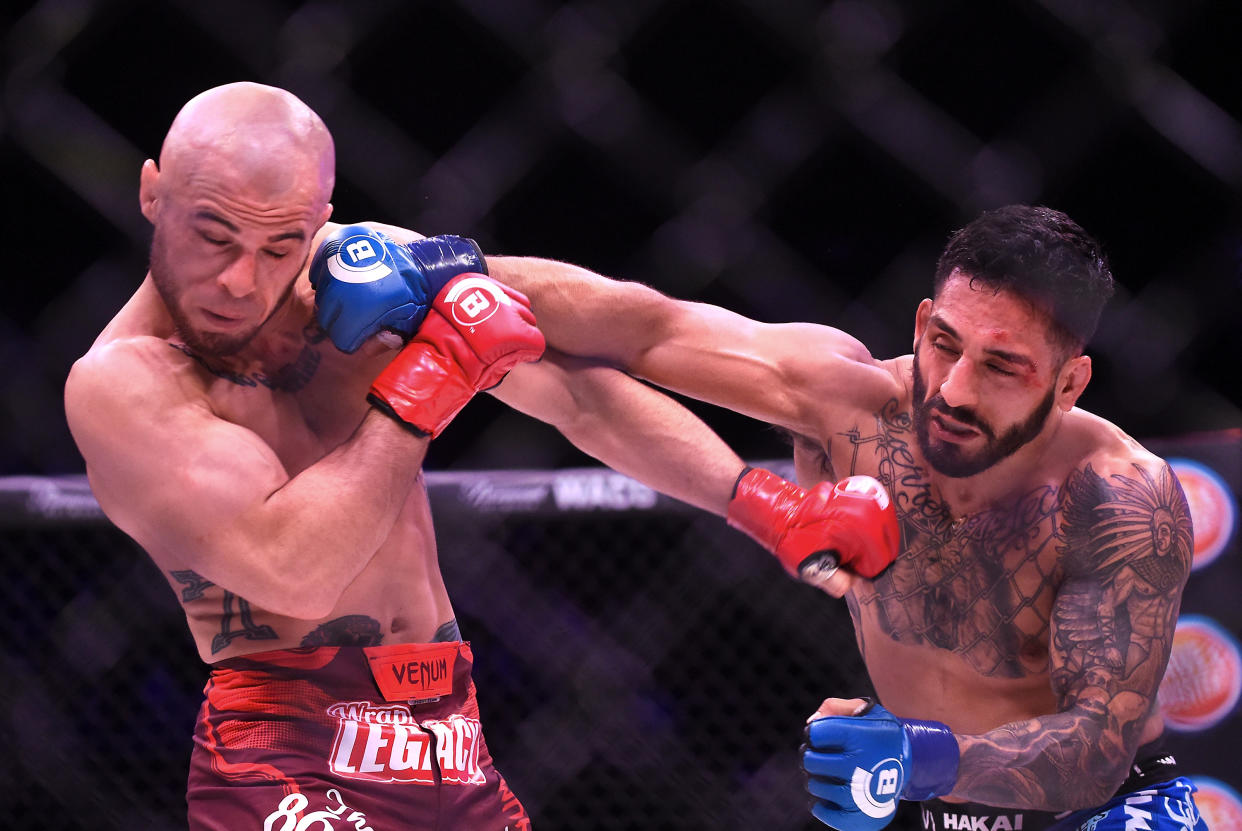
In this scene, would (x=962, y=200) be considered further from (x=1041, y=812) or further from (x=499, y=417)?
(x=1041, y=812)

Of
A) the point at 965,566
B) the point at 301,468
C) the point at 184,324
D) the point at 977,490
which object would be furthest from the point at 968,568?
the point at 184,324

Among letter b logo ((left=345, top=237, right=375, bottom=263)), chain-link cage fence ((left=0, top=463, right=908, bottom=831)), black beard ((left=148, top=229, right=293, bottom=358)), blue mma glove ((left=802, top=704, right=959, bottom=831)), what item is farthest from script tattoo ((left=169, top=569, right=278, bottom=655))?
blue mma glove ((left=802, top=704, right=959, bottom=831))

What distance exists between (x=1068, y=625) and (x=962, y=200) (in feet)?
3.76

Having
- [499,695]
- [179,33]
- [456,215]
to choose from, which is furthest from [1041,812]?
[179,33]

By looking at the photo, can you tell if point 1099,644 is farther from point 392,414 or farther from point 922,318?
point 392,414

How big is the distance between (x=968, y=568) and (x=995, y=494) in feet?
0.39

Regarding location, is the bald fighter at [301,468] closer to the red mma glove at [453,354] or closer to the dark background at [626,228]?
the red mma glove at [453,354]

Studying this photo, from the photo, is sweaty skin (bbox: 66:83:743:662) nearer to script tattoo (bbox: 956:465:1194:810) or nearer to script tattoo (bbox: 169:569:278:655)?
script tattoo (bbox: 169:569:278:655)

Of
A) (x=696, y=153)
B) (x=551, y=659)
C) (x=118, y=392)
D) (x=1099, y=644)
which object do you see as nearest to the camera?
(x=118, y=392)

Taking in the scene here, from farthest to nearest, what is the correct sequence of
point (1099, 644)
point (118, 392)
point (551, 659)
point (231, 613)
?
point (551, 659)
point (1099, 644)
point (231, 613)
point (118, 392)

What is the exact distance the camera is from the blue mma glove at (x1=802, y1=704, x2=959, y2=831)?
1450 millimetres

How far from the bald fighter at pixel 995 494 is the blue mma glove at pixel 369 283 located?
0.94 ft

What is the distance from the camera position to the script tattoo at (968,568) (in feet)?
6.04

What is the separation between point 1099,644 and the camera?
173cm
